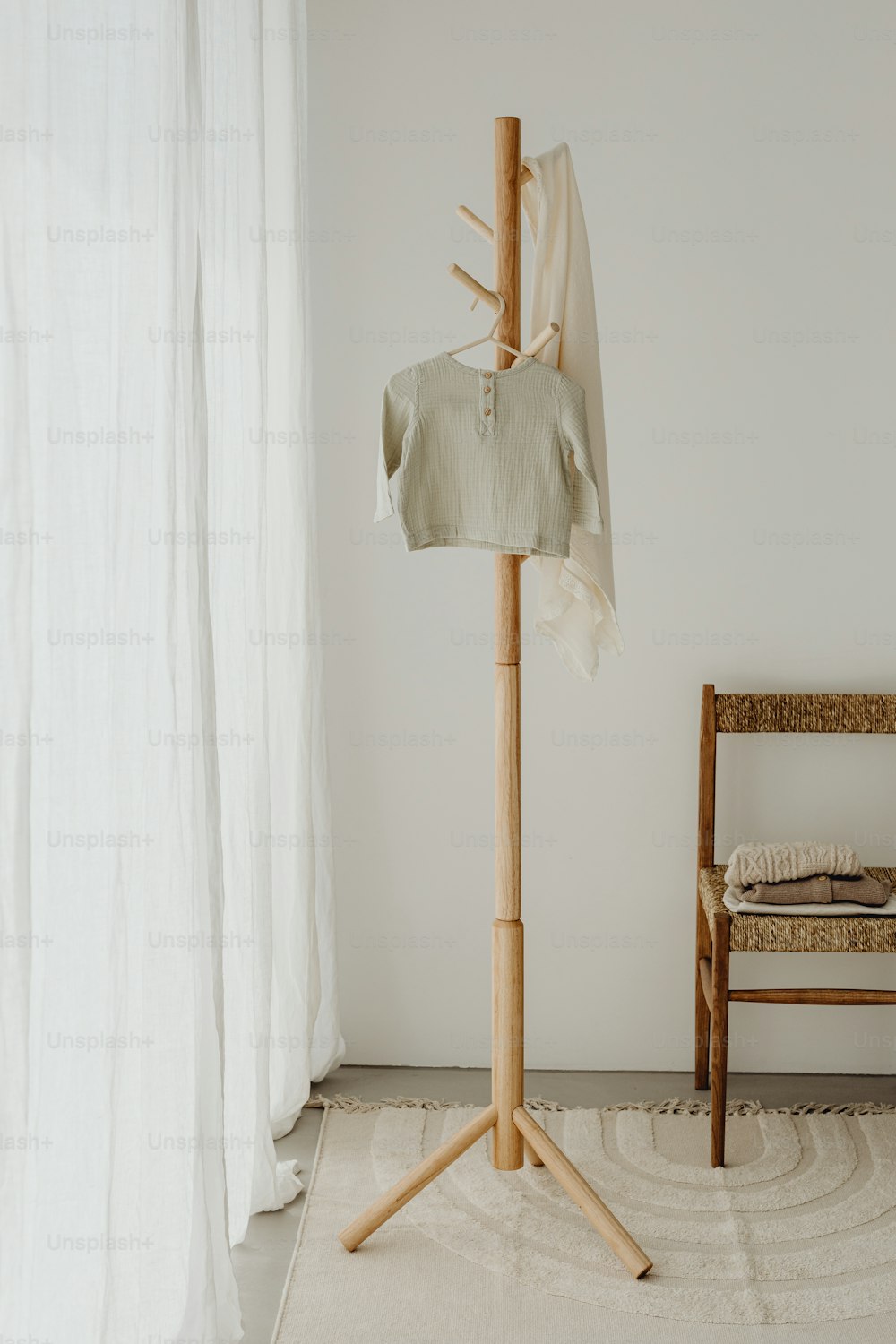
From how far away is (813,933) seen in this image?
7.75ft

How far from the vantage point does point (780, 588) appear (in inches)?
111

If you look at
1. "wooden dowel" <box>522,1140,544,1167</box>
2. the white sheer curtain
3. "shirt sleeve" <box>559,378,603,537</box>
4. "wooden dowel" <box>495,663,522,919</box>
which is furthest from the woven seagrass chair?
the white sheer curtain

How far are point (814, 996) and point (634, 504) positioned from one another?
117 centimetres

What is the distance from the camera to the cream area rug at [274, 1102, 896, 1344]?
1.94 metres

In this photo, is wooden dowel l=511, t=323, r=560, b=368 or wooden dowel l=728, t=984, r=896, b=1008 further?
wooden dowel l=728, t=984, r=896, b=1008

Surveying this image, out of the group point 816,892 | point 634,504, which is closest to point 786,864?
point 816,892

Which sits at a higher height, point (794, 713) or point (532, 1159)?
point (794, 713)

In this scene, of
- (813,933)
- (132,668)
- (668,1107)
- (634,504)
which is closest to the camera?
(132,668)

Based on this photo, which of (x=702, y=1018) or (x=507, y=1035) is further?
(x=702, y=1018)

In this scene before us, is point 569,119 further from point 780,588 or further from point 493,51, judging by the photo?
point 780,588

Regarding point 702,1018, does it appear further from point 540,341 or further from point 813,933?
point 540,341

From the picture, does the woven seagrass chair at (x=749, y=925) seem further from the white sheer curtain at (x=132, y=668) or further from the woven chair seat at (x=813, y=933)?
the white sheer curtain at (x=132, y=668)

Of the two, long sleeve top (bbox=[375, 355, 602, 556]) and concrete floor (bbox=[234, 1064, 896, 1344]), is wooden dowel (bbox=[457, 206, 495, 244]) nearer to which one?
long sleeve top (bbox=[375, 355, 602, 556])

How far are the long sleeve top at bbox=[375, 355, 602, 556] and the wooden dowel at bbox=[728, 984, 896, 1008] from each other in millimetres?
1037
